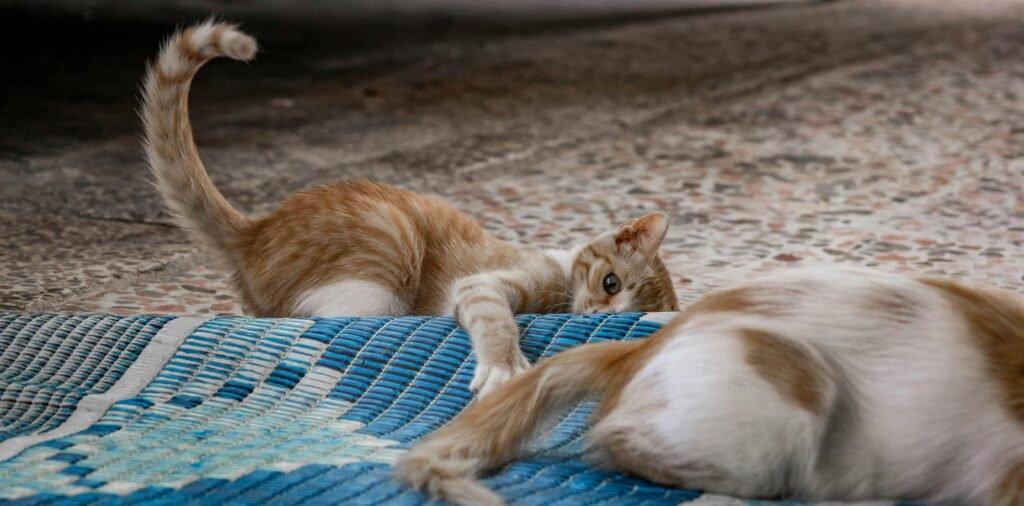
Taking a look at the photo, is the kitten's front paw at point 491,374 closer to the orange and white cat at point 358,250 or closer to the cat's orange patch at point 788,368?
the orange and white cat at point 358,250

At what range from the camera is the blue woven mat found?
1914mm

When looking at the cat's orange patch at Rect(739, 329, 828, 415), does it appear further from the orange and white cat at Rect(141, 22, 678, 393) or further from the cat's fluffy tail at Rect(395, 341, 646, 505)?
the orange and white cat at Rect(141, 22, 678, 393)

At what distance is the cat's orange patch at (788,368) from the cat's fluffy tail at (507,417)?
177mm

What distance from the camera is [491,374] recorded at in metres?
2.37

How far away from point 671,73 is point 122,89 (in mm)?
2864

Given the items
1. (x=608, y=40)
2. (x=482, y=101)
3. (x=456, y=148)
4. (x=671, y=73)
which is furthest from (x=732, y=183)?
(x=608, y=40)

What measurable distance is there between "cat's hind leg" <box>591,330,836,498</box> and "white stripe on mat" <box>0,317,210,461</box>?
91 cm

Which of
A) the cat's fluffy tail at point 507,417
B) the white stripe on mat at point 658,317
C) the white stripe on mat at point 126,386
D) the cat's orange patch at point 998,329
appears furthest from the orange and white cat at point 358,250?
the cat's orange patch at point 998,329

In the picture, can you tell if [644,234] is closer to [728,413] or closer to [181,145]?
[181,145]

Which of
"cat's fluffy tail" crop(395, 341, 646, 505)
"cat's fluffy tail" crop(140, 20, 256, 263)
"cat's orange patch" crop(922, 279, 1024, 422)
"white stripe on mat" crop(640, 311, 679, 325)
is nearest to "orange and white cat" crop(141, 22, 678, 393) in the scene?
"cat's fluffy tail" crop(140, 20, 256, 263)

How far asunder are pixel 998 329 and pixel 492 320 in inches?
39.3

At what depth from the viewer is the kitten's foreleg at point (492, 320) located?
2389 millimetres

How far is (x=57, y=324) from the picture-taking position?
254 cm

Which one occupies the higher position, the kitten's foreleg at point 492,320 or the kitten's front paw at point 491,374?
the kitten's foreleg at point 492,320
